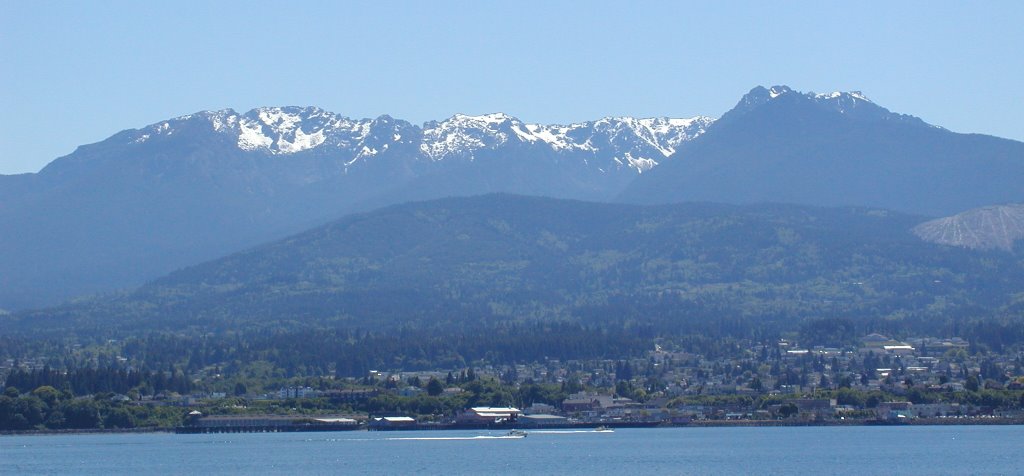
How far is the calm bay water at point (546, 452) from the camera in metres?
114

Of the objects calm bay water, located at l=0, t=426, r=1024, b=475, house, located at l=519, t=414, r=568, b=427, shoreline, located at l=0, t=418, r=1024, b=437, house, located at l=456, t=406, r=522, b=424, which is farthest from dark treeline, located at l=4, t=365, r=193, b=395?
house, located at l=519, t=414, r=568, b=427

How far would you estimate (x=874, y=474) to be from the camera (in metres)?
106

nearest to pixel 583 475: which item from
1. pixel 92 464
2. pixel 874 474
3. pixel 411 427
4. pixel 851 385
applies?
pixel 874 474

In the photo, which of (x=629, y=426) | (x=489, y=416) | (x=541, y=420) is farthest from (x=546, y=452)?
(x=629, y=426)

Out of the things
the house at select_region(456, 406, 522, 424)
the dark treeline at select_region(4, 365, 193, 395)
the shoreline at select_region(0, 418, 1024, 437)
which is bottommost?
the shoreline at select_region(0, 418, 1024, 437)

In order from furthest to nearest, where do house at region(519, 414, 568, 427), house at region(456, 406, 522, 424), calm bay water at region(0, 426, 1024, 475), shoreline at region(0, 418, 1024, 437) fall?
1. house at region(519, 414, 568, 427)
2. house at region(456, 406, 522, 424)
3. shoreline at region(0, 418, 1024, 437)
4. calm bay water at region(0, 426, 1024, 475)

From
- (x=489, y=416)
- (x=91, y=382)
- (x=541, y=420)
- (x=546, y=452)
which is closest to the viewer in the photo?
(x=546, y=452)

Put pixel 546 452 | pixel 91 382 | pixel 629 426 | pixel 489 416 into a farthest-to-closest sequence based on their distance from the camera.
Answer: pixel 91 382 → pixel 629 426 → pixel 489 416 → pixel 546 452

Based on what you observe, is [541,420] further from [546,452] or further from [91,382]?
[91,382]

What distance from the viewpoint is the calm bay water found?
11438cm

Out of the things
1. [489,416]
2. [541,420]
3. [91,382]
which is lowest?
[541,420]

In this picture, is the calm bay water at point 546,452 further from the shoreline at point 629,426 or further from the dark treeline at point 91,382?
the dark treeline at point 91,382

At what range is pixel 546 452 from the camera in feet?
427

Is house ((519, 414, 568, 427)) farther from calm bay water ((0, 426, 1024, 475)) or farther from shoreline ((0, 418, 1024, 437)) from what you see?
calm bay water ((0, 426, 1024, 475))
